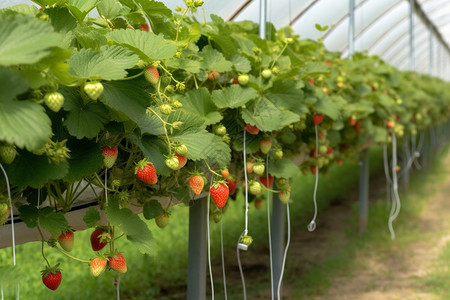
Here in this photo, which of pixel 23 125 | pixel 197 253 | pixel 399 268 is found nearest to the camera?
pixel 23 125

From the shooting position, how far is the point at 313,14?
608 centimetres

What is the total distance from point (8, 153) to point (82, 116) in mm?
230

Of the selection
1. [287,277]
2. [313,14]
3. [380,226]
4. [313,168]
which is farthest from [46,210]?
[380,226]

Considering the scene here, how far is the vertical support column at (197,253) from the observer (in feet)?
10.3

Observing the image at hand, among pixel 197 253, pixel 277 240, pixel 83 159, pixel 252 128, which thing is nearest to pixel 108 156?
pixel 83 159

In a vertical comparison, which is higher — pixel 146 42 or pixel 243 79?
pixel 243 79

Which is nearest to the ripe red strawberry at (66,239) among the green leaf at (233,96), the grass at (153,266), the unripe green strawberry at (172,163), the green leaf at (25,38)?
the unripe green strawberry at (172,163)

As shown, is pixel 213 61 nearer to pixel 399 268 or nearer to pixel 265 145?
pixel 265 145

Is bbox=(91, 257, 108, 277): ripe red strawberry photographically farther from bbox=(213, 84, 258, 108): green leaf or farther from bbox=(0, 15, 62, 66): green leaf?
bbox=(213, 84, 258, 108): green leaf

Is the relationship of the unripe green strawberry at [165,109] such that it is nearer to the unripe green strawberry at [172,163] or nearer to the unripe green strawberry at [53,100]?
the unripe green strawberry at [172,163]

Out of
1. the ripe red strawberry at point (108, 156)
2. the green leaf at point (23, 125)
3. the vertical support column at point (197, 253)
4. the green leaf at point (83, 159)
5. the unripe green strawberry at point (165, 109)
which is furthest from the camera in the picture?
the vertical support column at point (197, 253)

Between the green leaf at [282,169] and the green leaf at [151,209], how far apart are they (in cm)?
76

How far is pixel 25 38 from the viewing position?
1.15 metres

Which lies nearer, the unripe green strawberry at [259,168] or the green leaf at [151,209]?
the green leaf at [151,209]
